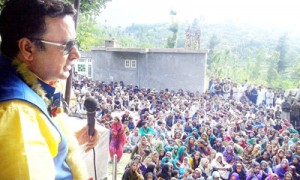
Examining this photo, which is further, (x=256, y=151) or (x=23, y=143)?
(x=256, y=151)

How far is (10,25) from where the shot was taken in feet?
3.34

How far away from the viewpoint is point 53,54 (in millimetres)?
1085

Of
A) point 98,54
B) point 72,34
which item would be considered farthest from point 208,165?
point 98,54

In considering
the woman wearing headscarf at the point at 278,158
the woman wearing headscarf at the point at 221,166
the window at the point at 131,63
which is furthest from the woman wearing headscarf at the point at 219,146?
the window at the point at 131,63

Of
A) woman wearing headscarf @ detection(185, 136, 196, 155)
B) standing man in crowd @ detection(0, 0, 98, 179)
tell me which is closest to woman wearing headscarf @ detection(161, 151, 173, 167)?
woman wearing headscarf @ detection(185, 136, 196, 155)

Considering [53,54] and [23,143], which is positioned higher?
[53,54]

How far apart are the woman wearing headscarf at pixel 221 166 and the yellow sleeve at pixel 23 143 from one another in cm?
658

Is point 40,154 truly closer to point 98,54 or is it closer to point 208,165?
point 208,165

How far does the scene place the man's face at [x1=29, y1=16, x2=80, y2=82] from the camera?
1.06 m

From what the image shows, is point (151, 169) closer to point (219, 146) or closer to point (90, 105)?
point (219, 146)

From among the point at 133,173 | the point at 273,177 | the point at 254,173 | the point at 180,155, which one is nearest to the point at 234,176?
the point at 254,173

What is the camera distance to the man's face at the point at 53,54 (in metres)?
1.06

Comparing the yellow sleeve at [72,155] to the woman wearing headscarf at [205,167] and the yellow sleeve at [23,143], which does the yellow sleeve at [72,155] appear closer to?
the yellow sleeve at [23,143]

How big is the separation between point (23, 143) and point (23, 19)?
1.33 feet
